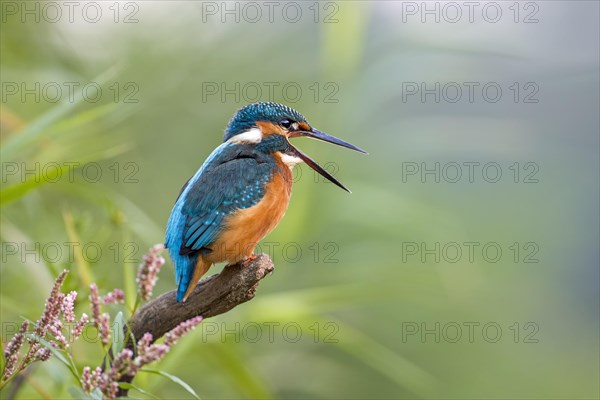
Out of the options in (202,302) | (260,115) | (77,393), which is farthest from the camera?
(260,115)

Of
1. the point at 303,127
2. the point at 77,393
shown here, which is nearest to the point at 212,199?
the point at 303,127

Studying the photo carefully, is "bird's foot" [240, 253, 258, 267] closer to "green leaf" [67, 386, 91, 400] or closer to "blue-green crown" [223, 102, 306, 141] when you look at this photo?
"blue-green crown" [223, 102, 306, 141]

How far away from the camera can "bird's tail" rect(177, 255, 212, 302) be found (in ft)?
5.80

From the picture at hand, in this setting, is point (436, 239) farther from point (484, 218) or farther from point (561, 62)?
point (484, 218)

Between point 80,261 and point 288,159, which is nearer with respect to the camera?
point 80,261

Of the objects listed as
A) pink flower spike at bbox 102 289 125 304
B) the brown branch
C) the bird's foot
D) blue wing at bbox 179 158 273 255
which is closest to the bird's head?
blue wing at bbox 179 158 273 255

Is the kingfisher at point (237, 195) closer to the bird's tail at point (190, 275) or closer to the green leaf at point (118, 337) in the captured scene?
the bird's tail at point (190, 275)

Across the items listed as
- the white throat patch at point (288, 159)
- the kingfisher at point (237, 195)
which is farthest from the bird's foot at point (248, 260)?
the white throat patch at point (288, 159)

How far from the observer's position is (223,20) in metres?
3.94

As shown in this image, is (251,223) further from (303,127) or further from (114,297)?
(114,297)

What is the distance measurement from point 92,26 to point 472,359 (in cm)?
290

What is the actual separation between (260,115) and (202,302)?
2.07 ft

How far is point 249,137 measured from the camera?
223cm

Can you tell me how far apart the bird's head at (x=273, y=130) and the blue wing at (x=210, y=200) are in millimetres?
89
